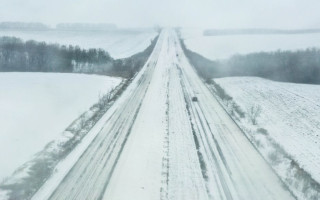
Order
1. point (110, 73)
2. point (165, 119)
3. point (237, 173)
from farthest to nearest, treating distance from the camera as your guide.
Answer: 1. point (110, 73)
2. point (165, 119)
3. point (237, 173)

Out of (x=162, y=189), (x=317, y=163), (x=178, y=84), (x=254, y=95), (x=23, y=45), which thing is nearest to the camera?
(x=162, y=189)

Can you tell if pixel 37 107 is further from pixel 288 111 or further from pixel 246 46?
pixel 246 46

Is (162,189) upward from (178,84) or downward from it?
downward

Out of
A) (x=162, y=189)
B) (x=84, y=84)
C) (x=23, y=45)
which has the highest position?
(x=23, y=45)

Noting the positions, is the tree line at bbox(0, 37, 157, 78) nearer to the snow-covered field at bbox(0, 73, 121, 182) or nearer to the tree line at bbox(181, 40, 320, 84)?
the snow-covered field at bbox(0, 73, 121, 182)

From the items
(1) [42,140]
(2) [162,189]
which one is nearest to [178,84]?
(1) [42,140]

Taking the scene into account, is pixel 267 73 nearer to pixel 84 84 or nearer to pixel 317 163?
pixel 84 84
